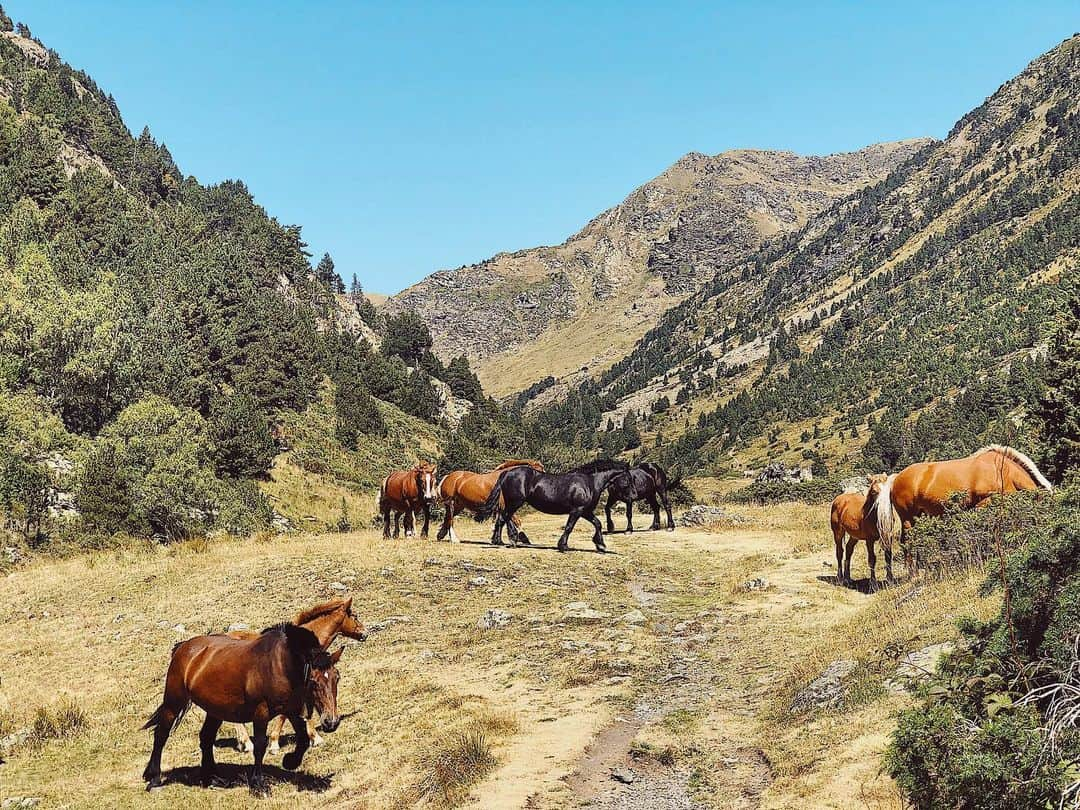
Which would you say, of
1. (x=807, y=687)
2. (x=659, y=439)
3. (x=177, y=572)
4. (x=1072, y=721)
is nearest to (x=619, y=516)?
(x=177, y=572)

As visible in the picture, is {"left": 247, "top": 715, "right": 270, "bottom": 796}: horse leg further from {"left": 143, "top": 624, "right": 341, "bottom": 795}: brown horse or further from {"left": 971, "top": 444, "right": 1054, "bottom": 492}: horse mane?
{"left": 971, "top": 444, "right": 1054, "bottom": 492}: horse mane

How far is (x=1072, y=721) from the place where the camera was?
607 cm

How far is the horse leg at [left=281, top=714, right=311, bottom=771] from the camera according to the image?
1021cm

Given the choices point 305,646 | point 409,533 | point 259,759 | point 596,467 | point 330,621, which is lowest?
point 259,759

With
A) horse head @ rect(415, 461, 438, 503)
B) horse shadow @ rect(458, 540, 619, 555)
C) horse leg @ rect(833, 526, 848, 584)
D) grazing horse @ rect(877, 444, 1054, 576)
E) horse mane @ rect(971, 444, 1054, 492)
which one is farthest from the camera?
horse shadow @ rect(458, 540, 619, 555)

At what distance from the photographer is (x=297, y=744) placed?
33.9 ft

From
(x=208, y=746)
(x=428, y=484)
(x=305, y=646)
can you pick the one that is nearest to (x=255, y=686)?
(x=305, y=646)

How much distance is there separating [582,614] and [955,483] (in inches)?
346

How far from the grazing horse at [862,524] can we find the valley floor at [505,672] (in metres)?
1.07

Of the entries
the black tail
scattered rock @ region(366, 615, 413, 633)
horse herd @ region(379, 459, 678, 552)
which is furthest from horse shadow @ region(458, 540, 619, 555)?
scattered rock @ region(366, 615, 413, 633)

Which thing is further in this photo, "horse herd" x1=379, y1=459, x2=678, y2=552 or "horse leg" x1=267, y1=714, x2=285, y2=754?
"horse herd" x1=379, y1=459, x2=678, y2=552

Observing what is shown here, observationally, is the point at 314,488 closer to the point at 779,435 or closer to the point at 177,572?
the point at 177,572

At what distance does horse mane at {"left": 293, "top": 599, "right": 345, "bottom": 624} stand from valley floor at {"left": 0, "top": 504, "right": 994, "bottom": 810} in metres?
2.13

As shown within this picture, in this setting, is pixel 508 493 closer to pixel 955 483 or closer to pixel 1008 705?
pixel 955 483
